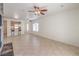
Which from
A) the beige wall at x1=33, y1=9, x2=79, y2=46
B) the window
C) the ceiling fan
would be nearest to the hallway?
the beige wall at x1=33, y1=9, x2=79, y2=46

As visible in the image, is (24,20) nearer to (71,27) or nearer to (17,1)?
(17,1)

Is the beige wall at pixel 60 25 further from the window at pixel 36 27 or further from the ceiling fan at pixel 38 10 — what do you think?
the ceiling fan at pixel 38 10

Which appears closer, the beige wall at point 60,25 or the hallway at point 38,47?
the hallway at point 38,47

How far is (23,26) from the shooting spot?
11.1 ft

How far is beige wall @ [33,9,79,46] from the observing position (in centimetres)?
356

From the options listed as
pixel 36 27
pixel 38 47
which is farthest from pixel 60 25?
pixel 38 47

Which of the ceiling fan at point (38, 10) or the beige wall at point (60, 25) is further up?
the ceiling fan at point (38, 10)

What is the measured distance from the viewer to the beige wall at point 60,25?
3.56 metres

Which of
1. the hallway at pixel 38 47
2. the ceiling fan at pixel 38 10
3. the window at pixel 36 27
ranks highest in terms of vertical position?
the ceiling fan at pixel 38 10

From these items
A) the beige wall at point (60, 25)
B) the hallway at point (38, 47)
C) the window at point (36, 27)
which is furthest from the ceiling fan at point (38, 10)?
the hallway at point (38, 47)

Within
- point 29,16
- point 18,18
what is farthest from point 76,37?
point 18,18

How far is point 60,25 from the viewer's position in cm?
381

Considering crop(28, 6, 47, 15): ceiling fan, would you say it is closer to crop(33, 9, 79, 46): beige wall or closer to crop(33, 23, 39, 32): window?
crop(33, 9, 79, 46): beige wall

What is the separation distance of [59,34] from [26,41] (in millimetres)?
1266
